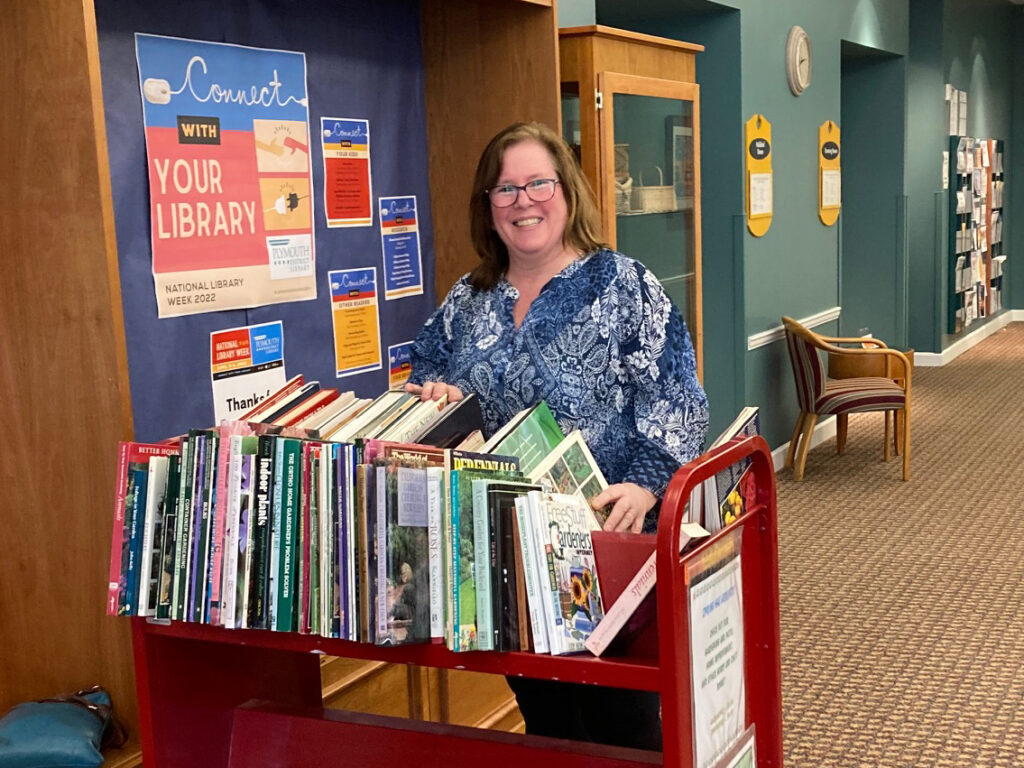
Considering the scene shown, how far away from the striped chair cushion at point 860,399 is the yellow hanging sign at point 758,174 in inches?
37.3

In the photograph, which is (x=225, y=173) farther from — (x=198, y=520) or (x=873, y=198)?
(x=873, y=198)

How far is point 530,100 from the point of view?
3.05 m

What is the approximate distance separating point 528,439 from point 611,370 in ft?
1.10

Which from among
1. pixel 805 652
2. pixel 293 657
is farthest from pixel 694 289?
pixel 293 657

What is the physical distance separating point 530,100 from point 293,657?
1555mm

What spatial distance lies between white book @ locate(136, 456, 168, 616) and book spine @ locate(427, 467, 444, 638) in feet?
1.42

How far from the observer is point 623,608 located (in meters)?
1.64

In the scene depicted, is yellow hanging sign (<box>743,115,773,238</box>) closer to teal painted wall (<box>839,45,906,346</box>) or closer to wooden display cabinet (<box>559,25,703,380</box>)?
wooden display cabinet (<box>559,25,703,380</box>)

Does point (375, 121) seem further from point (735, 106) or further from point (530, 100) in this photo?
point (735, 106)

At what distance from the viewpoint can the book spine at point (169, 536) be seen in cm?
181

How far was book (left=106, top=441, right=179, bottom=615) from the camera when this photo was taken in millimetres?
1813

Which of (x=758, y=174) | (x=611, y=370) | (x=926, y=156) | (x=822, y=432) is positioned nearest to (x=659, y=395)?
(x=611, y=370)

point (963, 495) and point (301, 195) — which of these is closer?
point (301, 195)

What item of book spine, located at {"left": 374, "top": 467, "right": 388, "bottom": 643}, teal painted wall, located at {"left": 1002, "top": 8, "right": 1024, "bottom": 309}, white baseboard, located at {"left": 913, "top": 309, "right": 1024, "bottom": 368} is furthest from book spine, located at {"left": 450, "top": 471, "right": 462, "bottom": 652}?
teal painted wall, located at {"left": 1002, "top": 8, "right": 1024, "bottom": 309}
